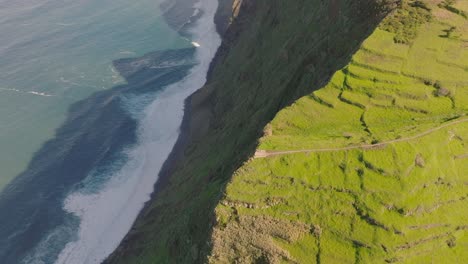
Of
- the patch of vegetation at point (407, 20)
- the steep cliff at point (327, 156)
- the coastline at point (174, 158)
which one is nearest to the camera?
the steep cliff at point (327, 156)

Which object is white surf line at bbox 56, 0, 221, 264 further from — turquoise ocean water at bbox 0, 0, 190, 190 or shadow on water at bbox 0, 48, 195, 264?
turquoise ocean water at bbox 0, 0, 190, 190

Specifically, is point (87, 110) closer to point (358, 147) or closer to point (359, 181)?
point (358, 147)

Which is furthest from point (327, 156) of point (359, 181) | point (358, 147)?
point (359, 181)

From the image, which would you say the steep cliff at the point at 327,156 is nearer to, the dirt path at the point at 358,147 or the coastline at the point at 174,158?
the dirt path at the point at 358,147

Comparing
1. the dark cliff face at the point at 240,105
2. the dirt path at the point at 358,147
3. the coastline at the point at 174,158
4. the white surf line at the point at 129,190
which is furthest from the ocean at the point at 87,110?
the dirt path at the point at 358,147

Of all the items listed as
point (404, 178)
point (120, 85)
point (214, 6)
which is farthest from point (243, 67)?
point (214, 6)

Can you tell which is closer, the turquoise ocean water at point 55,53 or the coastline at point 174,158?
the coastline at point 174,158

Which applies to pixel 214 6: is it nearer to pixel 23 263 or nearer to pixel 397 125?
pixel 23 263
